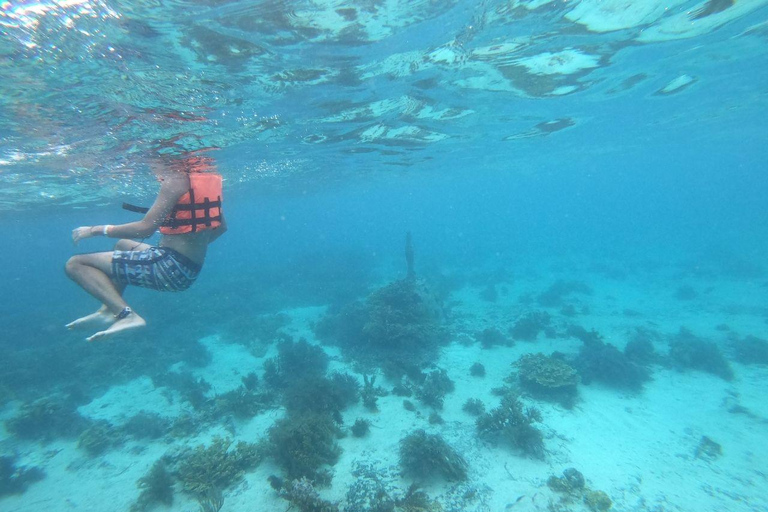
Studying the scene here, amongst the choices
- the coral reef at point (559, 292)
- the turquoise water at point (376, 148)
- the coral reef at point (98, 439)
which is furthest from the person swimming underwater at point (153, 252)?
the coral reef at point (559, 292)

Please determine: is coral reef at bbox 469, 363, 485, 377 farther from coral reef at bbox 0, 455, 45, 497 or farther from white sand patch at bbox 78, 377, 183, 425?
coral reef at bbox 0, 455, 45, 497

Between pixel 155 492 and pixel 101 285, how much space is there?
6.16 m

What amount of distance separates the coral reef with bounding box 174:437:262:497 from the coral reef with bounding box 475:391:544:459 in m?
5.89

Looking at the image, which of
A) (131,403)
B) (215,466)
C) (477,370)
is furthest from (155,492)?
(477,370)

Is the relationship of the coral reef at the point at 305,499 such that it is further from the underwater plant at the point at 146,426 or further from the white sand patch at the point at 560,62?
the white sand patch at the point at 560,62

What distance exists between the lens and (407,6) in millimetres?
6980

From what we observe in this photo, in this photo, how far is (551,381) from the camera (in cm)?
1044

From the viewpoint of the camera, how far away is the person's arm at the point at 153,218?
440cm

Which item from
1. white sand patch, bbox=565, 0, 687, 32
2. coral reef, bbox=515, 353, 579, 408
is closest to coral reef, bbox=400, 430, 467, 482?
coral reef, bbox=515, 353, 579, 408

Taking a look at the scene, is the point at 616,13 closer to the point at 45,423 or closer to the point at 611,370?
the point at 611,370

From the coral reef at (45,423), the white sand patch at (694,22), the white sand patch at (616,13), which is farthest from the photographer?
the coral reef at (45,423)

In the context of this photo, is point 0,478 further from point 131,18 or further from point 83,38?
point 131,18

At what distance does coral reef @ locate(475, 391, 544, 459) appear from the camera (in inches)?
319

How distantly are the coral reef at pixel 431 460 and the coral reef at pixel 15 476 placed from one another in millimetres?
9756
